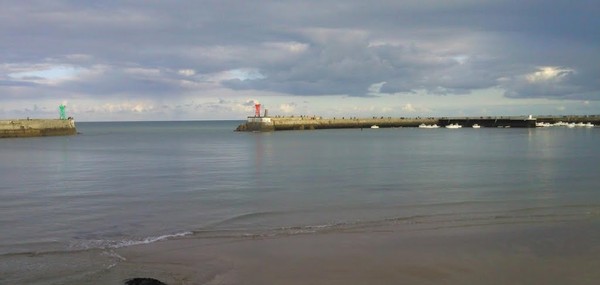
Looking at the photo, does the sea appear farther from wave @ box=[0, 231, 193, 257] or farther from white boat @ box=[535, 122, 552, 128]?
white boat @ box=[535, 122, 552, 128]

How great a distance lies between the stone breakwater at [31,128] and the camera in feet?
235

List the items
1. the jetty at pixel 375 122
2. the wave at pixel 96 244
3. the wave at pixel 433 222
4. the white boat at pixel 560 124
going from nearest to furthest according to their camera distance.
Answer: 1. the wave at pixel 96 244
2. the wave at pixel 433 222
3. the jetty at pixel 375 122
4. the white boat at pixel 560 124

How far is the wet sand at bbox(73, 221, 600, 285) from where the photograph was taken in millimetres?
8352

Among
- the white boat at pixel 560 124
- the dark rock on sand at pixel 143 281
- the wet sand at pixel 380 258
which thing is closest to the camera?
the dark rock on sand at pixel 143 281

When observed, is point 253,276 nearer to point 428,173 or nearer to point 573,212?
point 573,212

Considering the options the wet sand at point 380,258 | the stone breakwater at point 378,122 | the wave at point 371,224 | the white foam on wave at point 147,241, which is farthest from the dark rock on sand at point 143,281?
the stone breakwater at point 378,122

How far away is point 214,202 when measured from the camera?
1597 centimetres

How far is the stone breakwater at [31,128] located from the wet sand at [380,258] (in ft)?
231

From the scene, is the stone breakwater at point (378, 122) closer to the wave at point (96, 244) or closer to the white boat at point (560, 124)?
the white boat at point (560, 124)

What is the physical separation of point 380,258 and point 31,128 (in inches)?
2982

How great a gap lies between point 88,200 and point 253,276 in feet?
32.8

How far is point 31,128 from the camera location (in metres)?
74.8

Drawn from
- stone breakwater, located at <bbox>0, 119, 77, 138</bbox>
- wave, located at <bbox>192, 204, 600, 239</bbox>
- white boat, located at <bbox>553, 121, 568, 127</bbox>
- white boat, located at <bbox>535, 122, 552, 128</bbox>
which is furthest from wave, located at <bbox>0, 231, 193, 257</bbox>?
white boat, located at <bbox>553, 121, 568, 127</bbox>

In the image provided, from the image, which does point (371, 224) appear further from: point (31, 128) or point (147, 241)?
point (31, 128)
